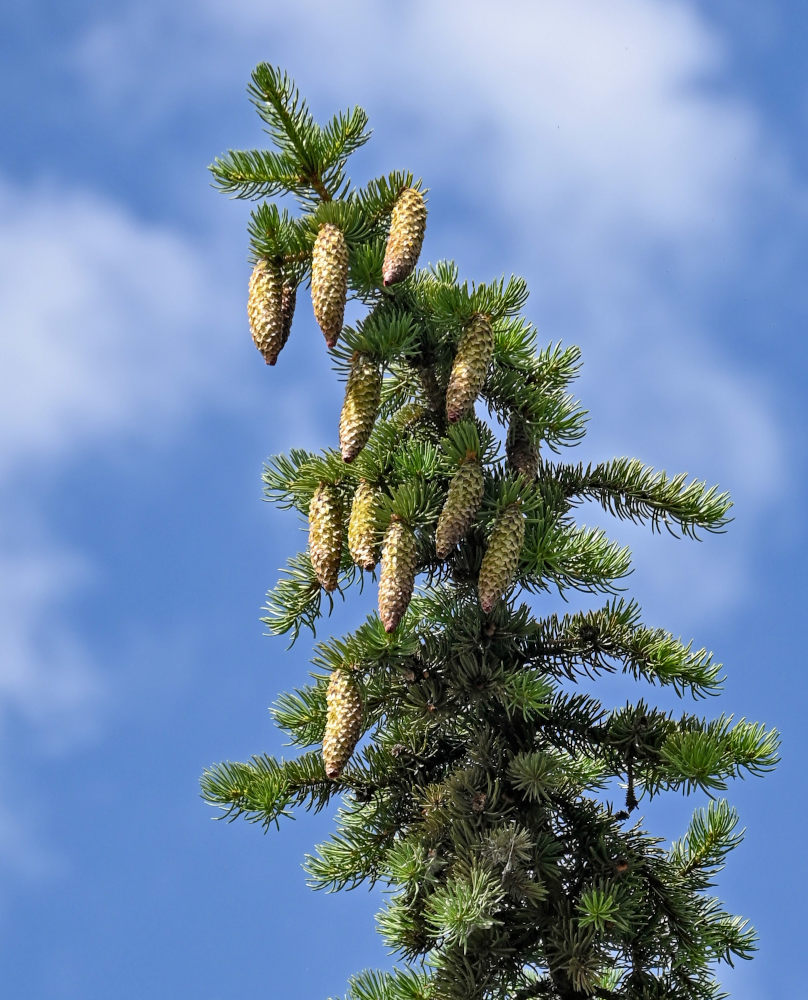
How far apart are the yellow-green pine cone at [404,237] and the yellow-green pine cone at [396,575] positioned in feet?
1.98

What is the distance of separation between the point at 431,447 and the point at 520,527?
32cm

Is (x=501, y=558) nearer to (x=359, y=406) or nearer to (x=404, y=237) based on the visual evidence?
(x=359, y=406)

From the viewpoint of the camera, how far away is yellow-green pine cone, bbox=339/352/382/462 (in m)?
3.23

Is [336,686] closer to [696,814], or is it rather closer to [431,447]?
[431,447]

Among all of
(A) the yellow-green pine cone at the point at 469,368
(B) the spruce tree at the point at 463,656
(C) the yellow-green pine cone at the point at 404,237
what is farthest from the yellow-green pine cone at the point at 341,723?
(C) the yellow-green pine cone at the point at 404,237

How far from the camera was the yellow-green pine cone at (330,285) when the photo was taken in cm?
314

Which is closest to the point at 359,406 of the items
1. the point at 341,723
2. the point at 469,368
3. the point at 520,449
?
the point at 469,368

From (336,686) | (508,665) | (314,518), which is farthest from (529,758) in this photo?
(314,518)

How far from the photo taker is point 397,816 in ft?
11.7

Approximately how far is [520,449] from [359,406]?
0.56 metres

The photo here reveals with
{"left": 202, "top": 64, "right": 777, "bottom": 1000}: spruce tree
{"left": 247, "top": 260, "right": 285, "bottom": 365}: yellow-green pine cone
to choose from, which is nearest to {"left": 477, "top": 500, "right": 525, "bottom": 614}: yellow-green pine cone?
{"left": 202, "top": 64, "right": 777, "bottom": 1000}: spruce tree

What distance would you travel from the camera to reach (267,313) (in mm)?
3289

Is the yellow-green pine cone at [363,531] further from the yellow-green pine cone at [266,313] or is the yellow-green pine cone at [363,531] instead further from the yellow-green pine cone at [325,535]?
the yellow-green pine cone at [266,313]

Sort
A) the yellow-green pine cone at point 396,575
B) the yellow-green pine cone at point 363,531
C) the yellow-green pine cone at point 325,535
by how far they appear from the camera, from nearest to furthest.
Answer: the yellow-green pine cone at point 396,575, the yellow-green pine cone at point 363,531, the yellow-green pine cone at point 325,535
